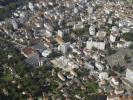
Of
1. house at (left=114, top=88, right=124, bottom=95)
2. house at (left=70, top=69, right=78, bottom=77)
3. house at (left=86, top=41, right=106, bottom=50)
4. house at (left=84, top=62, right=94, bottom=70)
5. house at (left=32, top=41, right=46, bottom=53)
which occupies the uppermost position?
house at (left=86, top=41, right=106, bottom=50)

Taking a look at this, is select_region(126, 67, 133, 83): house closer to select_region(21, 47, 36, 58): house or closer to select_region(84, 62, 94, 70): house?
select_region(84, 62, 94, 70): house

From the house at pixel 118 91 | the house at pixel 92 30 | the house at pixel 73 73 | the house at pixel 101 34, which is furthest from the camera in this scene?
the house at pixel 92 30

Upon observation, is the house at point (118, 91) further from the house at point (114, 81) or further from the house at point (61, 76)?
the house at point (61, 76)

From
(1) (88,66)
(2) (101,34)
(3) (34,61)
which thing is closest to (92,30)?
(2) (101,34)

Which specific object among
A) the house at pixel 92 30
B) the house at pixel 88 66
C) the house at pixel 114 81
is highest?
the house at pixel 92 30

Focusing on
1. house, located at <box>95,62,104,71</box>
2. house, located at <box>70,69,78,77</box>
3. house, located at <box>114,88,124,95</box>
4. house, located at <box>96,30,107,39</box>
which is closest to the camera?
house, located at <box>114,88,124,95</box>

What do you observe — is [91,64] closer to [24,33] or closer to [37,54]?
[37,54]

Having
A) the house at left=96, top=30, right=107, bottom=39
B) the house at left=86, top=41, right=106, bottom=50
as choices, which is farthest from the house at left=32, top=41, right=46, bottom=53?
the house at left=96, top=30, right=107, bottom=39

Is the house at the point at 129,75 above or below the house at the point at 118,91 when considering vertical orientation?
above

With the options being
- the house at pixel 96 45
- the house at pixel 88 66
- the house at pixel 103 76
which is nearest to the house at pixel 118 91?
the house at pixel 103 76

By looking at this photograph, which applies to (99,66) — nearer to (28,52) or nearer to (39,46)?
(28,52)

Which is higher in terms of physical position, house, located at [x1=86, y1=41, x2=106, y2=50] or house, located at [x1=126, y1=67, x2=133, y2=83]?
house, located at [x1=86, y1=41, x2=106, y2=50]

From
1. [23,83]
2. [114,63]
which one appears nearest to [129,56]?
[114,63]
